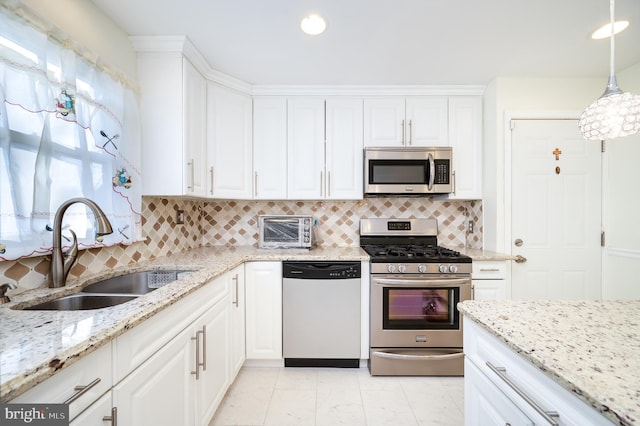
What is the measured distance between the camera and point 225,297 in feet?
6.14

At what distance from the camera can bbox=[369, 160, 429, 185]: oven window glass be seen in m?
2.48

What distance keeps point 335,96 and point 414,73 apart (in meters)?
0.70

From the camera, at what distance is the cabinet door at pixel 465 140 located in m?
2.57

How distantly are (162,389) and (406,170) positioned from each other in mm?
2249

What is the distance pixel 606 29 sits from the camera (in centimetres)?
175

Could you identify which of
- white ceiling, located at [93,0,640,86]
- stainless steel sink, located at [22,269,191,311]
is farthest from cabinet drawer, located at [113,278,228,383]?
white ceiling, located at [93,0,640,86]

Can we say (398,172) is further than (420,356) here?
Yes

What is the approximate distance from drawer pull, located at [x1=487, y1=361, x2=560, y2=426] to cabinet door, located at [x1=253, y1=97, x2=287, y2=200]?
202 centimetres

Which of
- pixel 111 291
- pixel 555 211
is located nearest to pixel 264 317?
pixel 111 291

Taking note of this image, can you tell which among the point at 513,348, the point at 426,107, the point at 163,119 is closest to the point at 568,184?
the point at 426,107

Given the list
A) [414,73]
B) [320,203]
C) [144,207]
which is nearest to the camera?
[144,207]

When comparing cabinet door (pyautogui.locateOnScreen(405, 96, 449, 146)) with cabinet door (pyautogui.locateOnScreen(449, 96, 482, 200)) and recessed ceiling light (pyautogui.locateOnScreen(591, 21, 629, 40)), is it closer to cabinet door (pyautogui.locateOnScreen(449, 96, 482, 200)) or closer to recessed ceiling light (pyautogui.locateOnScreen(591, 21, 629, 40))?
cabinet door (pyautogui.locateOnScreen(449, 96, 482, 200))

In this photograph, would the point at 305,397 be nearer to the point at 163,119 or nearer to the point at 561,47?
the point at 163,119

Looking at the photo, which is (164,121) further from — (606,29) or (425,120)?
(606,29)
